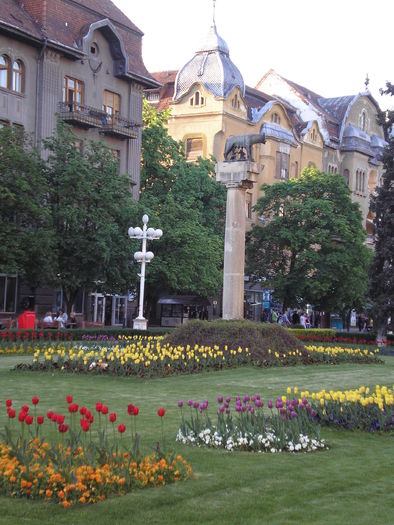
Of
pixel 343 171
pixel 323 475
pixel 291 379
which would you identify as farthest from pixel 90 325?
pixel 343 171

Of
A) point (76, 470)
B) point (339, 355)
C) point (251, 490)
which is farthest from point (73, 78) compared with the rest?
point (76, 470)

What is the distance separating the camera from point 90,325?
140 ft

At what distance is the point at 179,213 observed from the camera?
48.1 metres

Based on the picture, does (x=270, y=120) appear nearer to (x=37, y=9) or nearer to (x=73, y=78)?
(x=73, y=78)

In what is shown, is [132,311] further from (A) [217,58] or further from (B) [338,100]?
(B) [338,100]

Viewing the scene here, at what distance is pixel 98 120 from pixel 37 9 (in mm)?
6470

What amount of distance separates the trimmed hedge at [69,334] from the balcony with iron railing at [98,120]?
14272 mm

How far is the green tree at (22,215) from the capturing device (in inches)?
1369

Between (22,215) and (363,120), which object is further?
(363,120)

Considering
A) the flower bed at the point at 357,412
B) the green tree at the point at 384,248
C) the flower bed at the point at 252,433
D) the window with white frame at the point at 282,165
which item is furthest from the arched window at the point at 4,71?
the flower bed at the point at 252,433

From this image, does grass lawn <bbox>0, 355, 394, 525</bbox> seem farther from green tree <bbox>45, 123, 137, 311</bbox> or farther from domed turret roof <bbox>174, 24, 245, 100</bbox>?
domed turret roof <bbox>174, 24, 245, 100</bbox>

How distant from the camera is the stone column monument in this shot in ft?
89.7

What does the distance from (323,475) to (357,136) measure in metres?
71.0

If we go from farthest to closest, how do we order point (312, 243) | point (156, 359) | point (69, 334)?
point (312, 243), point (69, 334), point (156, 359)
